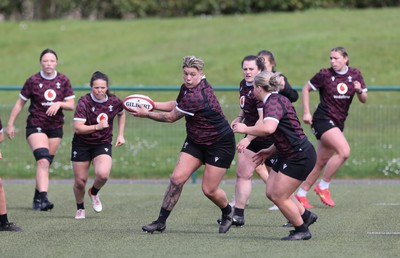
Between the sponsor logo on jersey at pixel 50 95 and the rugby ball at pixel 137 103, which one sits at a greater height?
the rugby ball at pixel 137 103

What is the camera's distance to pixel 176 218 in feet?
38.9

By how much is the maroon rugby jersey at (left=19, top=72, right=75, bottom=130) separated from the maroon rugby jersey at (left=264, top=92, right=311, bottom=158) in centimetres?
402

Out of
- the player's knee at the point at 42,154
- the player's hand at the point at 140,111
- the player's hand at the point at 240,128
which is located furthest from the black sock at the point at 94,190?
the player's hand at the point at 240,128

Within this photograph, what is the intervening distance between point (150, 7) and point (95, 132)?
77.3ft

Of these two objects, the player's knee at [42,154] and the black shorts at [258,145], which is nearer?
the black shorts at [258,145]

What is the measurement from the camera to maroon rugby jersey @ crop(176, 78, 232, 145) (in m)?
10.3

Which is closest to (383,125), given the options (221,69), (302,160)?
(302,160)

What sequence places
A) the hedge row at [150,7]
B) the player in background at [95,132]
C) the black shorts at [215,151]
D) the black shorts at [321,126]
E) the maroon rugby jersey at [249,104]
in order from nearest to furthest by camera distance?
the black shorts at [215,151]
the maroon rugby jersey at [249,104]
the player in background at [95,132]
the black shorts at [321,126]
the hedge row at [150,7]

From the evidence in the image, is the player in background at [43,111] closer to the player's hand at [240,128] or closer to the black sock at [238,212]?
the black sock at [238,212]

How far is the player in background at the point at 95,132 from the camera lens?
452 inches

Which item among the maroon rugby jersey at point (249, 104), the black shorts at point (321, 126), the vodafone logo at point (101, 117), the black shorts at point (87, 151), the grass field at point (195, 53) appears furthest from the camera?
the grass field at point (195, 53)

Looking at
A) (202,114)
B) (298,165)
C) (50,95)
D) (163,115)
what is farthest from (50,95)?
(298,165)

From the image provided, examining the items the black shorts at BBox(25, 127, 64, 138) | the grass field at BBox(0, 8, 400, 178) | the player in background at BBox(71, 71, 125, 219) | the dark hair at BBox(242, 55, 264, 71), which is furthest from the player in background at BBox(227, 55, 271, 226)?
the grass field at BBox(0, 8, 400, 178)

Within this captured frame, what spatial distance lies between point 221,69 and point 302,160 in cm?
1670
